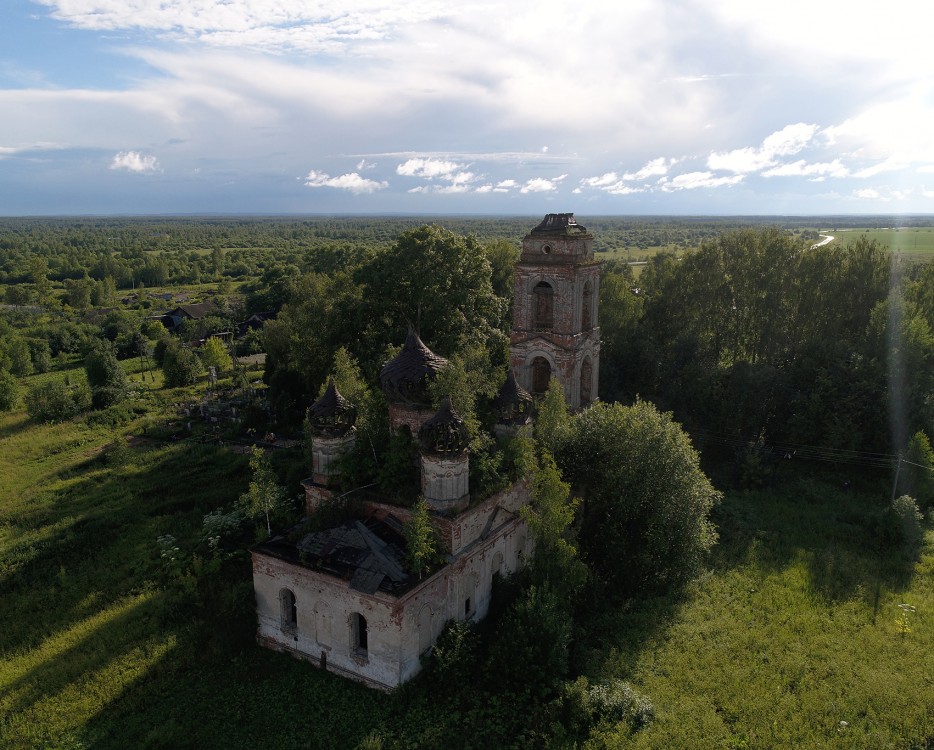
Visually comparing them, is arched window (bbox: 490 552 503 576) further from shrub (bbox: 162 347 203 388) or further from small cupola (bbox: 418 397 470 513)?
shrub (bbox: 162 347 203 388)

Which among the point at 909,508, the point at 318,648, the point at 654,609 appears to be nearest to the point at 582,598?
the point at 654,609

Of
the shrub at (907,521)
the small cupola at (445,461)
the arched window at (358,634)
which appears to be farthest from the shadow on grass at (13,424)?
the shrub at (907,521)

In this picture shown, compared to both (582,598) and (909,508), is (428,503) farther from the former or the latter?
(909,508)

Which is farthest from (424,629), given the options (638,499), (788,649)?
(788,649)

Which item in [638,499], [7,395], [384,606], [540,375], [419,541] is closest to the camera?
[384,606]

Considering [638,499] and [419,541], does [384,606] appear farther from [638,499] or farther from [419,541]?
[638,499]

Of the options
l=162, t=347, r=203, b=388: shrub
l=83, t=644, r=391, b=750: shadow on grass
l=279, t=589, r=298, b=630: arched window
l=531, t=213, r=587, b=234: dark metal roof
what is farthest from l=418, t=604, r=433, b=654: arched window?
l=162, t=347, r=203, b=388: shrub
